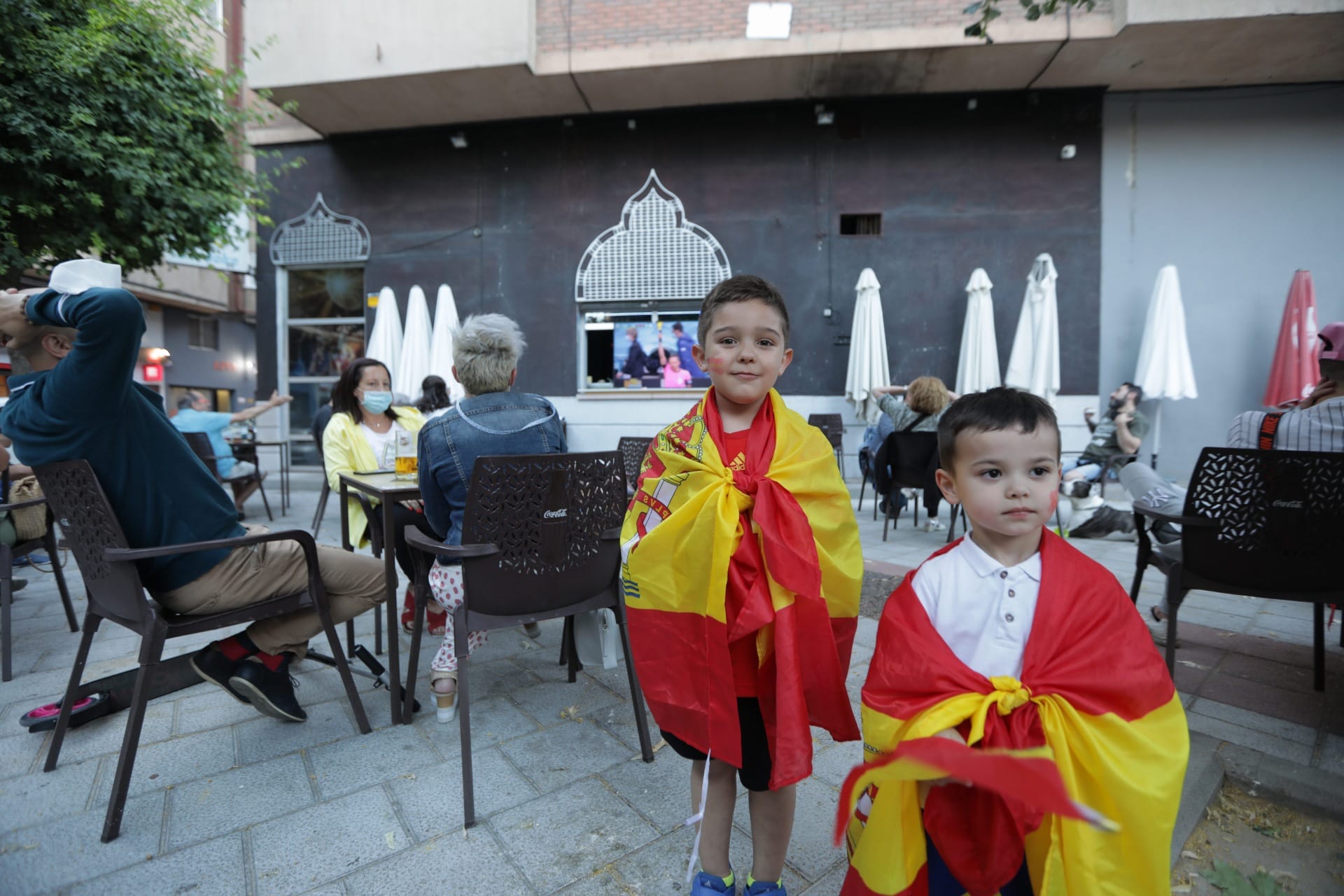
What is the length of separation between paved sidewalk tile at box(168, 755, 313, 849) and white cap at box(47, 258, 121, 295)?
1558 mm

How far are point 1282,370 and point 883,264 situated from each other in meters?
5.00

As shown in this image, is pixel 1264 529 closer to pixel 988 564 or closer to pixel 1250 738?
pixel 1250 738

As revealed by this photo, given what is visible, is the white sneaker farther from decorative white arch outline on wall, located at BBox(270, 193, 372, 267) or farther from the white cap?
decorative white arch outline on wall, located at BBox(270, 193, 372, 267)

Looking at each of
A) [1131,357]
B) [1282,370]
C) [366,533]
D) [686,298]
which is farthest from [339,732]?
[1282,370]

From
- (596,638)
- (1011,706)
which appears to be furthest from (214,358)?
(1011,706)

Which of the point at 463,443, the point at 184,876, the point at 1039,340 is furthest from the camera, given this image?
the point at 1039,340

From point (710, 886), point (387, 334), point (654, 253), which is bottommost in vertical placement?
point (710, 886)

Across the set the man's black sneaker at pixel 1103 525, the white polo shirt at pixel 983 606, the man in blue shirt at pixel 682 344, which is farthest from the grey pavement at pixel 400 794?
the man in blue shirt at pixel 682 344

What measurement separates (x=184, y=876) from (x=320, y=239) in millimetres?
10449

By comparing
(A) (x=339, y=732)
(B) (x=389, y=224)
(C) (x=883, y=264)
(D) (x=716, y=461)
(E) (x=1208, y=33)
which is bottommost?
(A) (x=339, y=732)

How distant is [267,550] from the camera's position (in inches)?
88.6

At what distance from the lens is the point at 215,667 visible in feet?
7.23

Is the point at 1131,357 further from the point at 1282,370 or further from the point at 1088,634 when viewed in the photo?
the point at 1088,634

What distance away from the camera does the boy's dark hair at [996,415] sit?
1.15 metres
